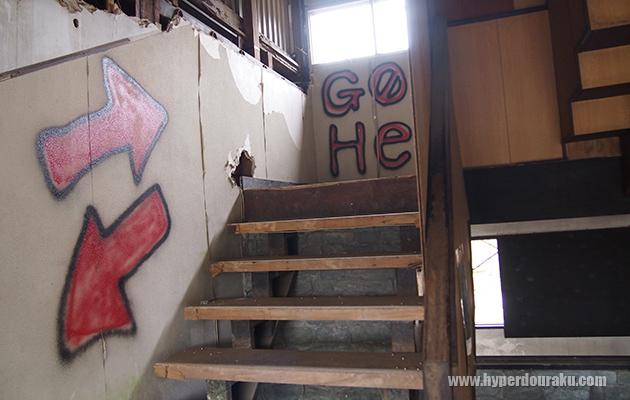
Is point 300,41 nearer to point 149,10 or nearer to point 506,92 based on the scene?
point 149,10

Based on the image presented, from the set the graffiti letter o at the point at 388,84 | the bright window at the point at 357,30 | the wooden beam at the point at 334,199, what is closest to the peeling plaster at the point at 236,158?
the wooden beam at the point at 334,199

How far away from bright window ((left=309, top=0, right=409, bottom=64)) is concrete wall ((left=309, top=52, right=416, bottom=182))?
6.3 inches

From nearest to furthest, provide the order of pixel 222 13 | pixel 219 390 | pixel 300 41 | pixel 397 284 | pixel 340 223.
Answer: pixel 219 390, pixel 397 284, pixel 340 223, pixel 222 13, pixel 300 41

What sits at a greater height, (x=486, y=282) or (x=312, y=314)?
(x=312, y=314)

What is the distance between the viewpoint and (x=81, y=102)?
161 centimetres

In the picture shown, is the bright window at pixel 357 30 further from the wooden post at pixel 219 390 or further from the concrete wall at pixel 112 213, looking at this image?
the wooden post at pixel 219 390

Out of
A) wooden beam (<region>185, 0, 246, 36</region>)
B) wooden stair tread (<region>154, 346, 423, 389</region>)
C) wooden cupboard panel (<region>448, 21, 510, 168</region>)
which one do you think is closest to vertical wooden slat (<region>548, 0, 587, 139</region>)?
wooden cupboard panel (<region>448, 21, 510, 168</region>)

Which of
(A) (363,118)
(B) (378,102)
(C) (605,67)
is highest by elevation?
(B) (378,102)

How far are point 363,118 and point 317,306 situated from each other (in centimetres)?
338

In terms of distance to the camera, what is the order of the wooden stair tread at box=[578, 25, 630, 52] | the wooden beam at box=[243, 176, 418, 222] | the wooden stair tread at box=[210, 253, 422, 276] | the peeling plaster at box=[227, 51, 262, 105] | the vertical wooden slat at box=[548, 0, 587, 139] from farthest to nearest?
the peeling plaster at box=[227, 51, 262, 105] → the wooden beam at box=[243, 176, 418, 222] → the wooden stair tread at box=[210, 253, 422, 276] → the vertical wooden slat at box=[548, 0, 587, 139] → the wooden stair tread at box=[578, 25, 630, 52]

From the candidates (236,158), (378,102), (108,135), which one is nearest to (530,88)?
(236,158)

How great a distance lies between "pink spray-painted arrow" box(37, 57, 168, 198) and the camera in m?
1.49

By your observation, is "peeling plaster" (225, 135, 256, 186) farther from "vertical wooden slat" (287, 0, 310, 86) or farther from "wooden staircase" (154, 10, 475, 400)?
"vertical wooden slat" (287, 0, 310, 86)

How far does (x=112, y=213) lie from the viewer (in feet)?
5.67
